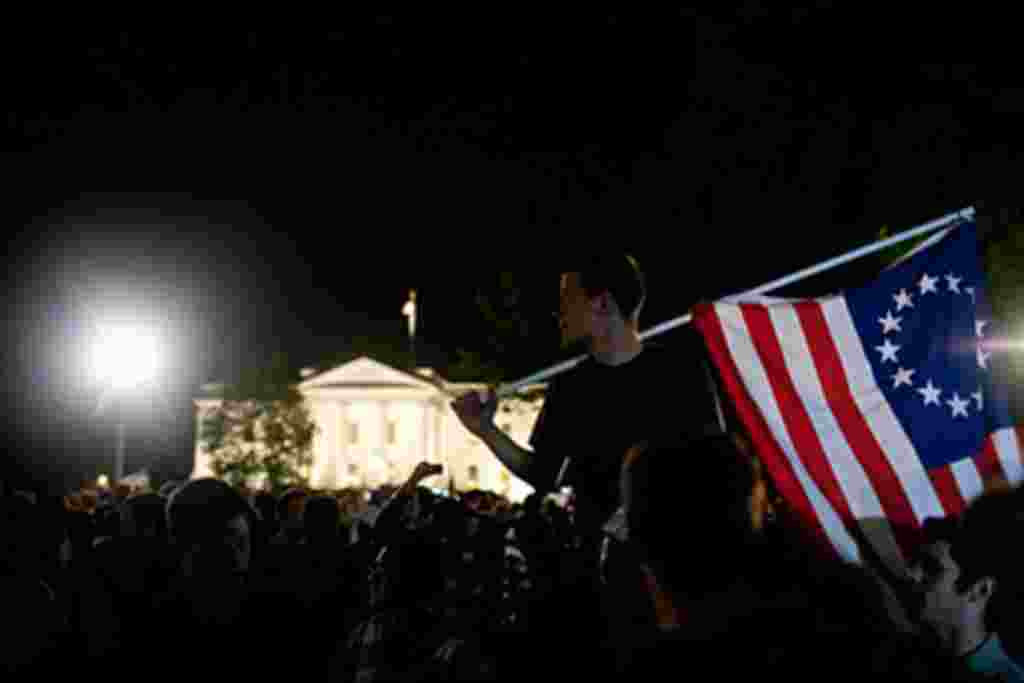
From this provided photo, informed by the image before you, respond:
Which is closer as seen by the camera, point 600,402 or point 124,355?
point 600,402

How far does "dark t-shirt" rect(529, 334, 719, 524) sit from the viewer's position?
4.45m

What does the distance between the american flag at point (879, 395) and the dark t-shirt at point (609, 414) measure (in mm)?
349

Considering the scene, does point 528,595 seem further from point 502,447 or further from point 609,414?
point 609,414

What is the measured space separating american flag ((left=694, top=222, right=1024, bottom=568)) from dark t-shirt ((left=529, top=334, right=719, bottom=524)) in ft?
1.14

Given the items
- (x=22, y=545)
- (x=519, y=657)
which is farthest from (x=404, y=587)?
(x=519, y=657)

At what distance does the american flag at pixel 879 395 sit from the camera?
4.72 metres

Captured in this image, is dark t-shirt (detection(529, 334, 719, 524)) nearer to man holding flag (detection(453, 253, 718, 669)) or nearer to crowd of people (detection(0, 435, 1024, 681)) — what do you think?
man holding flag (detection(453, 253, 718, 669))

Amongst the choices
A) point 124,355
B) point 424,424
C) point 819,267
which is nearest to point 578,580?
point 819,267

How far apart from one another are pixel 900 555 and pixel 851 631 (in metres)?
2.19

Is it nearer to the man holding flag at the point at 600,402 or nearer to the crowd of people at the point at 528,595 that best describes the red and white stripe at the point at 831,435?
the crowd of people at the point at 528,595

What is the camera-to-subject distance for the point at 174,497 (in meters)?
6.11

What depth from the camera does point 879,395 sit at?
197 inches

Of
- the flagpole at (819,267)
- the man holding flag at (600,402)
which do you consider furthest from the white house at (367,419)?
the man holding flag at (600,402)

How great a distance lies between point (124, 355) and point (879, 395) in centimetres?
3476
